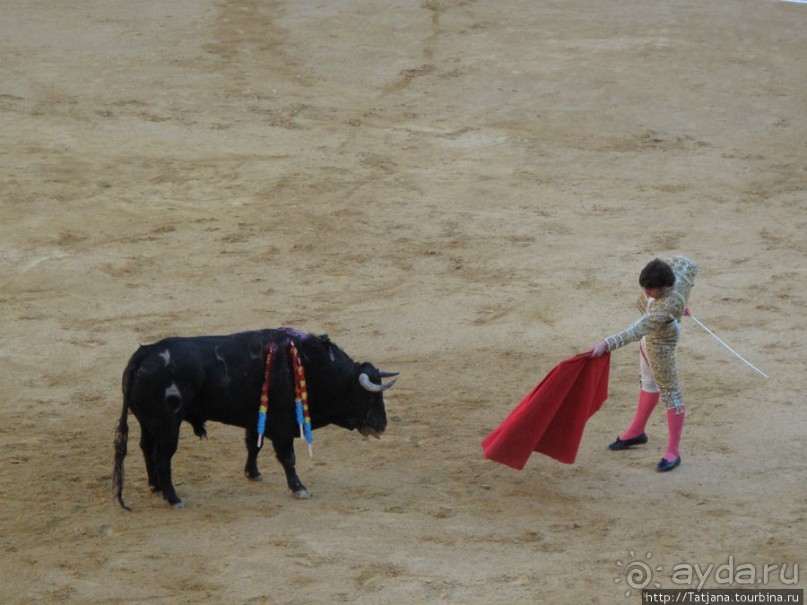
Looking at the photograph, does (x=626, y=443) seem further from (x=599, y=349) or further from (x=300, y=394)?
(x=300, y=394)

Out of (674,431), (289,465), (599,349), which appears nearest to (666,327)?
(599,349)

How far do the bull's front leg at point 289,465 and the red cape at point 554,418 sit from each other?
119cm

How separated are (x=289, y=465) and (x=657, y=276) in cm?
253

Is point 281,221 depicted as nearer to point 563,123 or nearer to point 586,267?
point 586,267

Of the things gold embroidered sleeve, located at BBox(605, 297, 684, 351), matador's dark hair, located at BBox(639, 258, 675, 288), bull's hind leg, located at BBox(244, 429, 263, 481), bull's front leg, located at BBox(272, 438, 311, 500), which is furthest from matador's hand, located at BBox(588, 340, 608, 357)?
bull's hind leg, located at BBox(244, 429, 263, 481)

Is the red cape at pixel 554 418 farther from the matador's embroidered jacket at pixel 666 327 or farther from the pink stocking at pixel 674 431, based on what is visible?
the pink stocking at pixel 674 431

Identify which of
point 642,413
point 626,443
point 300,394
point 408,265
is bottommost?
point 408,265

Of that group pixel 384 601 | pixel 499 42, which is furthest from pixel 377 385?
pixel 499 42

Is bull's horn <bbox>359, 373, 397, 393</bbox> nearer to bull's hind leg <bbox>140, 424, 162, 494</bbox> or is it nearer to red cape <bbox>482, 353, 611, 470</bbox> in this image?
red cape <bbox>482, 353, 611, 470</bbox>

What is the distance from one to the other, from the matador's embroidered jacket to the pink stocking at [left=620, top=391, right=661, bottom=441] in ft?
0.78

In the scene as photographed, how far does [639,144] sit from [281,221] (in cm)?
480

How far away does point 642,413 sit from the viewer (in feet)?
26.1

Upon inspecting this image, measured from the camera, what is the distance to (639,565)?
6.44 m

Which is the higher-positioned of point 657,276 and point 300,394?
point 657,276
